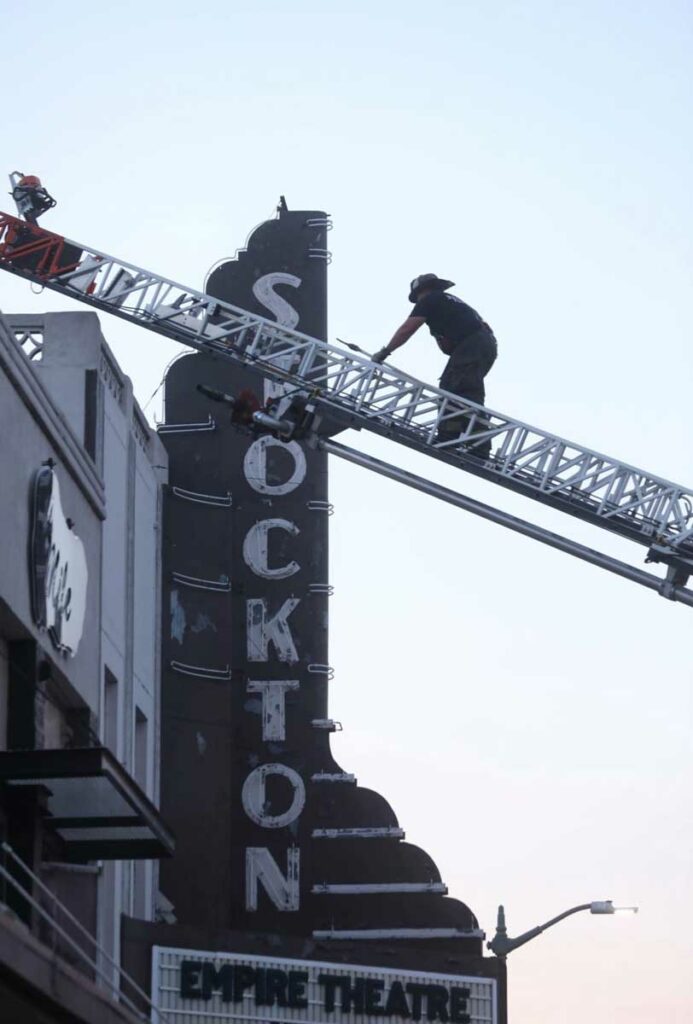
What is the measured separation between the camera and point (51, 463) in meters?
22.5

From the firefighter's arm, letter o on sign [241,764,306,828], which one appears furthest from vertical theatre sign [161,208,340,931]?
the firefighter's arm

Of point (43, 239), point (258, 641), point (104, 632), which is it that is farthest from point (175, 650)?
point (43, 239)

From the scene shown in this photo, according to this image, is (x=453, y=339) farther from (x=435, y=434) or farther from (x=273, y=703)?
(x=273, y=703)

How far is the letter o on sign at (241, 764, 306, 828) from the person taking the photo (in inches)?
1276

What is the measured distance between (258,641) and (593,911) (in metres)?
7.21

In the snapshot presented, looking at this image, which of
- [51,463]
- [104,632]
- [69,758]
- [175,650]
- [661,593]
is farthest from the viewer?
[175,650]

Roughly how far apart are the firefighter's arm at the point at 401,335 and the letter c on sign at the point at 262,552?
8.79 metres

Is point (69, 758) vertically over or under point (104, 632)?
under

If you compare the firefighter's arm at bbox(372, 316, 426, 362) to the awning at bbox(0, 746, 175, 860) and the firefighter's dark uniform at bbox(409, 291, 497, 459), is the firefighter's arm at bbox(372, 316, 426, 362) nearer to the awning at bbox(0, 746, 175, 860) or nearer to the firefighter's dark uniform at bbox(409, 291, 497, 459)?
the firefighter's dark uniform at bbox(409, 291, 497, 459)

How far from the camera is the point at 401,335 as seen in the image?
985 inches

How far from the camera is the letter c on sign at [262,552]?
33438 mm

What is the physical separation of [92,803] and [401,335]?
684 cm

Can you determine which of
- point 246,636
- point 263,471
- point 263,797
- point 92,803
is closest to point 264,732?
point 263,797

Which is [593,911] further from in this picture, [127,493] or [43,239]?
[43,239]
